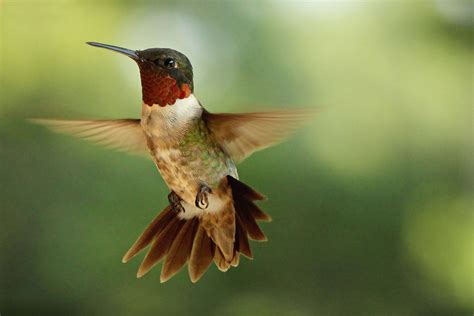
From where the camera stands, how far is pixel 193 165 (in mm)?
1054

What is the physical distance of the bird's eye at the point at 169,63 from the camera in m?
0.85

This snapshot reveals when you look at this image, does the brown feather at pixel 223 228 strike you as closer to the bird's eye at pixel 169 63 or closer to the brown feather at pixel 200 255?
the brown feather at pixel 200 255

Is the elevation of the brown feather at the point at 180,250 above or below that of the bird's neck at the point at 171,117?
below

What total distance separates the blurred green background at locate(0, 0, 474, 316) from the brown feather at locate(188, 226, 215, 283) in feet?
5.28

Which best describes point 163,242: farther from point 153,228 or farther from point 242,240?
point 242,240

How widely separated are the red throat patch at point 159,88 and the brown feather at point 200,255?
28cm

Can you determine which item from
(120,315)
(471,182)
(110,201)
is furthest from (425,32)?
(120,315)

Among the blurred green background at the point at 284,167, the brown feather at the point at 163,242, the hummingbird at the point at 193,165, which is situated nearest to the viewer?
the hummingbird at the point at 193,165

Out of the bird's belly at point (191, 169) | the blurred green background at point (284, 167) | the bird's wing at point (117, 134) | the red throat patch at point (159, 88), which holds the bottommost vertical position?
the blurred green background at point (284, 167)

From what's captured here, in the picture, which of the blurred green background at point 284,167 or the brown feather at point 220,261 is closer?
the brown feather at point 220,261

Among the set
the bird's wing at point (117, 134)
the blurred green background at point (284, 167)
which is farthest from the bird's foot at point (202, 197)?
the blurred green background at point (284, 167)

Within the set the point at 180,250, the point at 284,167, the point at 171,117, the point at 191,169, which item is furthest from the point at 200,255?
the point at 284,167

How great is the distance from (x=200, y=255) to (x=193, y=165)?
0.48 feet

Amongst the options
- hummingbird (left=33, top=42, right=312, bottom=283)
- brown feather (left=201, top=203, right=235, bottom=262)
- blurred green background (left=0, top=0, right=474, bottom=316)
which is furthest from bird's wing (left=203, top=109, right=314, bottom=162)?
blurred green background (left=0, top=0, right=474, bottom=316)
